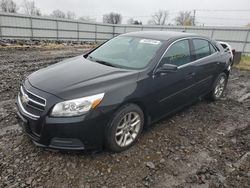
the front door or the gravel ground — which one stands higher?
the front door

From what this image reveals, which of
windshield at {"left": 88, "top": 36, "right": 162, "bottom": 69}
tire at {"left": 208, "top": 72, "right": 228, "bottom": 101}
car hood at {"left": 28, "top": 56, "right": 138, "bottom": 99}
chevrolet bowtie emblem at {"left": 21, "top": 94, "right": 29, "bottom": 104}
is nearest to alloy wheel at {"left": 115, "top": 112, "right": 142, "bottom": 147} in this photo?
car hood at {"left": 28, "top": 56, "right": 138, "bottom": 99}

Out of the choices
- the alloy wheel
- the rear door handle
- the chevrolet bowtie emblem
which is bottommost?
the alloy wheel

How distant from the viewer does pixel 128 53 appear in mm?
3652

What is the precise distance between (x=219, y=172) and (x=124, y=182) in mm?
1257

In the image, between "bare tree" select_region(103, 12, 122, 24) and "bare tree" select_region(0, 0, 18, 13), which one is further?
"bare tree" select_region(103, 12, 122, 24)

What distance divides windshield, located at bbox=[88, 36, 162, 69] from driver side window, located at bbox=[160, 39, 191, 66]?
209 mm

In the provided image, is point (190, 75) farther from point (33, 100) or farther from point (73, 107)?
point (33, 100)

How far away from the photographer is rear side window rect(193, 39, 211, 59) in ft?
13.9

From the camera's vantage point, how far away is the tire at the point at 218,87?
195 inches

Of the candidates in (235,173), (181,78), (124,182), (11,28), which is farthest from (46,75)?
(11,28)

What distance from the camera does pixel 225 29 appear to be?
17.0 metres

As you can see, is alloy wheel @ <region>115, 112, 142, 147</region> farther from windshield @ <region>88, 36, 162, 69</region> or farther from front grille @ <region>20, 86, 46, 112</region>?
A: front grille @ <region>20, 86, 46, 112</region>

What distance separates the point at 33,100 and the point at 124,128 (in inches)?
48.8

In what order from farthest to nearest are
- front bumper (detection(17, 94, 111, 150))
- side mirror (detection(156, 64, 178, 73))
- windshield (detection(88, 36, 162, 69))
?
1. windshield (detection(88, 36, 162, 69))
2. side mirror (detection(156, 64, 178, 73))
3. front bumper (detection(17, 94, 111, 150))
